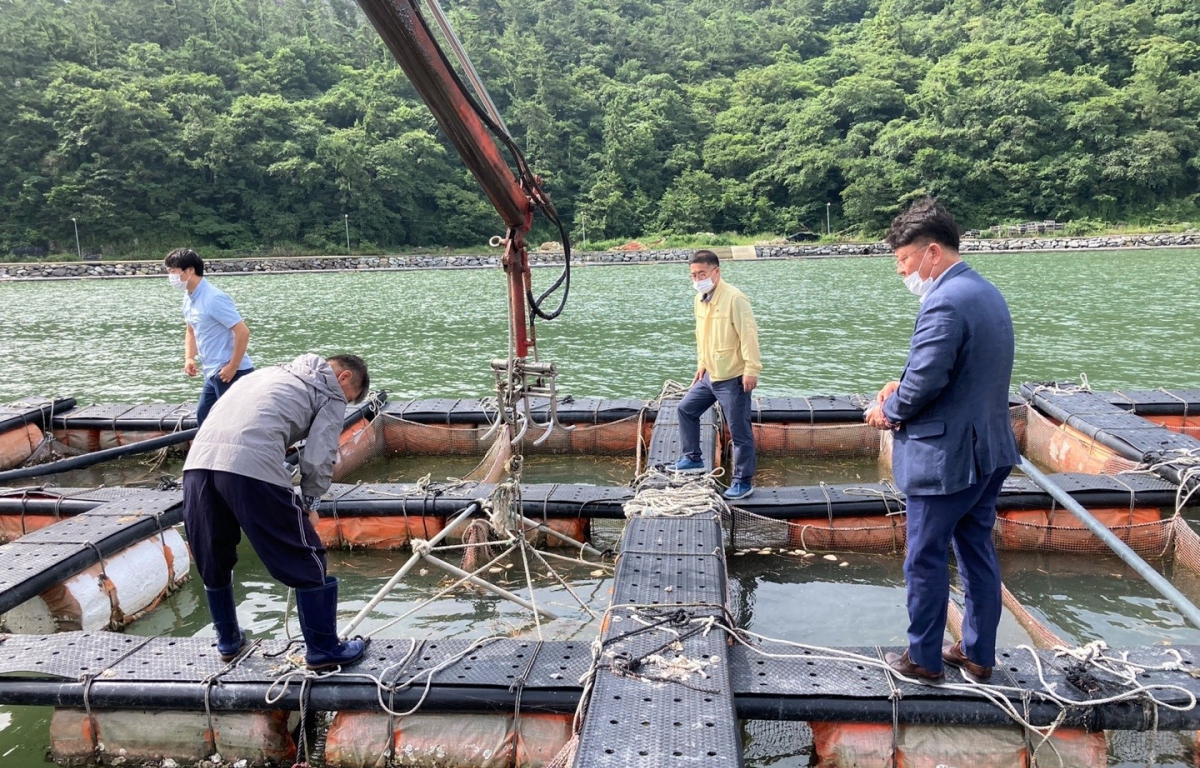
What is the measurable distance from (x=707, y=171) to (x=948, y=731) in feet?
261

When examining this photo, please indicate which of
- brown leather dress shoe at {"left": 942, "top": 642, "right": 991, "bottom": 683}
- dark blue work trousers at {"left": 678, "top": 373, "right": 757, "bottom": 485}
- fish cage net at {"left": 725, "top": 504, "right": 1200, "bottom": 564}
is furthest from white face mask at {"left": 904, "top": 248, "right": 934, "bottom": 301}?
fish cage net at {"left": 725, "top": 504, "right": 1200, "bottom": 564}

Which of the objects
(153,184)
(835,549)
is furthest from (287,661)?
(153,184)

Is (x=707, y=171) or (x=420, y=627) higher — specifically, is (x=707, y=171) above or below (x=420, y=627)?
above

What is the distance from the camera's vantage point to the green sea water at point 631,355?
5.46 m

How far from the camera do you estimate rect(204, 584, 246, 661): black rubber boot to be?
3.81m

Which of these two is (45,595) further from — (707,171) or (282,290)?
(707,171)

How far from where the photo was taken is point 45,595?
5039mm

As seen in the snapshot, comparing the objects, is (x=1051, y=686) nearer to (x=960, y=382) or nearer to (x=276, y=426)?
(x=960, y=382)

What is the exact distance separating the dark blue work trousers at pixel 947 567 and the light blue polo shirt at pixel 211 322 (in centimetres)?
582

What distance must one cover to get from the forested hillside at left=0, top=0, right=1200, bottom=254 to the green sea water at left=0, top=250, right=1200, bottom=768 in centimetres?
2197

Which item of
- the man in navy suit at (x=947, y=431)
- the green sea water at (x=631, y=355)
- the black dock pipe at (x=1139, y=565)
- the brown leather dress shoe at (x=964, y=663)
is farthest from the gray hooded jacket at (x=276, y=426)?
the black dock pipe at (x=1139, y=565)

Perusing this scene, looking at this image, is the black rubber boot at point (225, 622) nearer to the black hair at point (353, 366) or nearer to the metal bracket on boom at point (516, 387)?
the black hair at point (353, 366)

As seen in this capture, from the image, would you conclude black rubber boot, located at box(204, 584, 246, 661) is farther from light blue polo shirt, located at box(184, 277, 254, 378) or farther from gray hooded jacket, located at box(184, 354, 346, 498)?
light blue polo shirt, located at box(184, 277, 254, 378)

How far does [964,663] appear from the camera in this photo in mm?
3564
